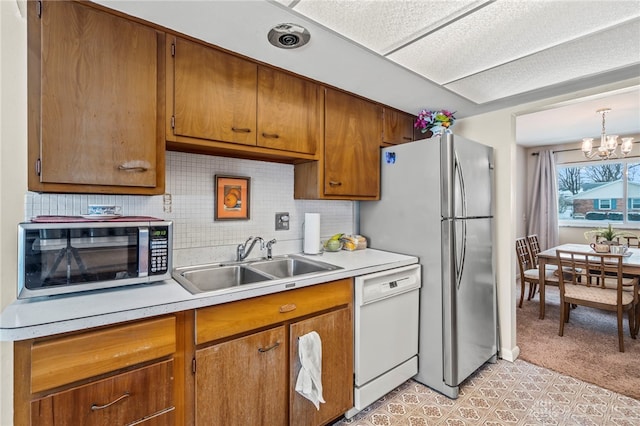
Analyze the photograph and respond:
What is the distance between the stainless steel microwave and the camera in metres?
1.10

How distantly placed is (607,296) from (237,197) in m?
3.38

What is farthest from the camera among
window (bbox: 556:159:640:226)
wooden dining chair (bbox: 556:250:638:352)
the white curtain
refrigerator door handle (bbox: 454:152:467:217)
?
the white curtain

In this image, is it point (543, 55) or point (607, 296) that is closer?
point (543, 55)

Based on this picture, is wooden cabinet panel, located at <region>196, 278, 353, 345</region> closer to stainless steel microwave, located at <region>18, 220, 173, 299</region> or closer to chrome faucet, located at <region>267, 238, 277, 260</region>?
stainless steel microwave, located at <region>18, 220, 173, 299</region>

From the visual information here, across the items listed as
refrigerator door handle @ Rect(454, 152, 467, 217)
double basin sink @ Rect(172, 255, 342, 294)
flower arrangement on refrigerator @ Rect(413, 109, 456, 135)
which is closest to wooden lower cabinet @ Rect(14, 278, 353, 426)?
double basin sink @ Rect(172, 255, 342, 294)

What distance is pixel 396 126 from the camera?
260cm

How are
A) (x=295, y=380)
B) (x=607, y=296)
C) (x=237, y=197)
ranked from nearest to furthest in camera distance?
1. (x=295, y=380)
2. (x=237, y=197)
3. (x=607, y=296)

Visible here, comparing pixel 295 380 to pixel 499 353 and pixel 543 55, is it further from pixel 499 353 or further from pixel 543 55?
pixel 543 55

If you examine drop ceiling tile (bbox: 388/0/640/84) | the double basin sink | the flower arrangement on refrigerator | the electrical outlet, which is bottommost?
the double basin sink

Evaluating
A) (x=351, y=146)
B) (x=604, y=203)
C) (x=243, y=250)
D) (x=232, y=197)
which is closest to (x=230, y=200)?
(x=232, y=197)

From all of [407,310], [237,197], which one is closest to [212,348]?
[237,197]

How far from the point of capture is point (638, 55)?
67.6 inches

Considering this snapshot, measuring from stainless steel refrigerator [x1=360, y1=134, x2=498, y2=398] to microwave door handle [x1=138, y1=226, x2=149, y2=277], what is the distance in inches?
66.2

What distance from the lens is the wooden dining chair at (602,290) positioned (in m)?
2.68
